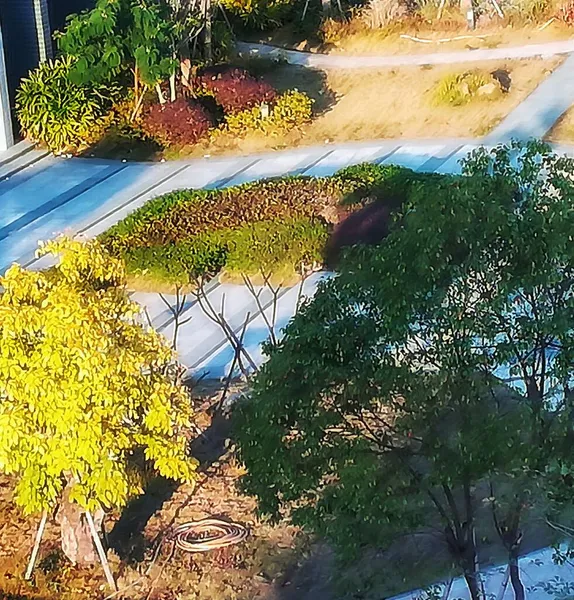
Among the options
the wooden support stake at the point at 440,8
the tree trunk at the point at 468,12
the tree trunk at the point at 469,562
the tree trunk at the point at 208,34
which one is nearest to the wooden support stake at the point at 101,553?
the tree trunk at the point at 469,562

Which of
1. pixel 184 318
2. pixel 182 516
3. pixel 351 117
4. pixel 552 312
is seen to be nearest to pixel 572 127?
pixel 351 117

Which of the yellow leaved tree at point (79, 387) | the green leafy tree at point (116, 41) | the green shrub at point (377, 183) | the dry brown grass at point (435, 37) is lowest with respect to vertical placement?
the dry brown grass at point (435, 37)

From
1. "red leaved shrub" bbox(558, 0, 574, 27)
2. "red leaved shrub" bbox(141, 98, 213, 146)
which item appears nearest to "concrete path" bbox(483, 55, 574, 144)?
"red leaved shrub" bbox(558, 0, 574, 27)

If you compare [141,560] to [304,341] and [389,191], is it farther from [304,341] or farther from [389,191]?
[389,191]

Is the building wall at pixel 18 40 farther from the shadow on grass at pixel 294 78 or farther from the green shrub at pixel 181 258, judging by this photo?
the green shrub at pixel 181 258

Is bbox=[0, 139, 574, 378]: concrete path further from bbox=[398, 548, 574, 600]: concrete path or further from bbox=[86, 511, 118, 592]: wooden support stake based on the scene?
bbox=[398, 548, 574, 600]: concrete path

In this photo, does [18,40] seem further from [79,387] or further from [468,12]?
[79,387]
